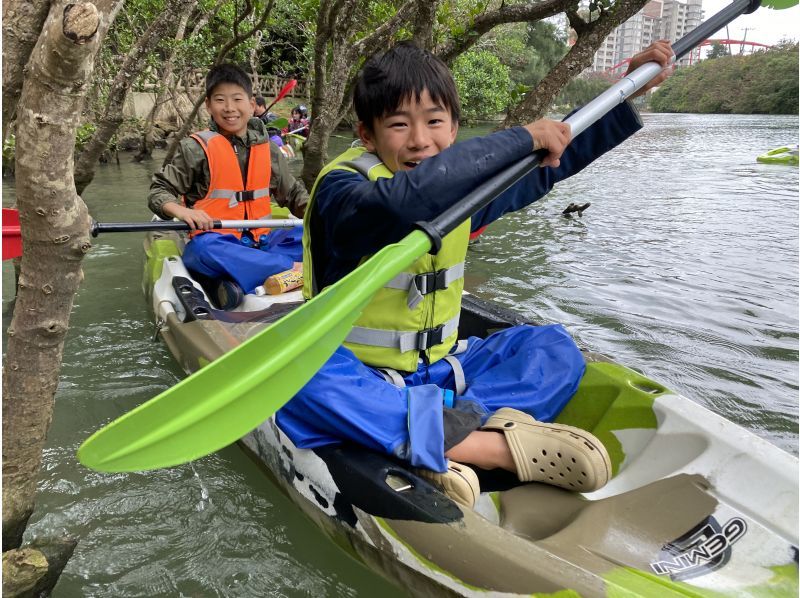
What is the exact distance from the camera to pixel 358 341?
1853 mm

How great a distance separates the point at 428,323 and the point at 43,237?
1039 mm

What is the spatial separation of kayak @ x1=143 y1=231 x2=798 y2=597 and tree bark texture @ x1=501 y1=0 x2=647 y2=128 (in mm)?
2775

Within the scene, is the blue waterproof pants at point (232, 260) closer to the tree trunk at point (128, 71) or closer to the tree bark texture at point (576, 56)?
the tree trunk at point (128, 71)

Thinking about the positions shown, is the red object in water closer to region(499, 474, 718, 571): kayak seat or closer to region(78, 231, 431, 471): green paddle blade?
region(78, 231, 431, 471): green paddle blade

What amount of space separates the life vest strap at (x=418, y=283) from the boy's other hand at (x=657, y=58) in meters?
0.81

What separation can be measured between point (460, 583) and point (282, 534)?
0.85 metres

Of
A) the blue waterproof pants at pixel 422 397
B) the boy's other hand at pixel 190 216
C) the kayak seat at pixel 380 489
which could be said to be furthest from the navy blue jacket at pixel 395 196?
the boy's other hand at pixel 190 216

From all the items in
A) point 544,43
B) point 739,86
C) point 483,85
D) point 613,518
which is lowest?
point 613,518

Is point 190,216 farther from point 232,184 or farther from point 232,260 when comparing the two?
point 232,184

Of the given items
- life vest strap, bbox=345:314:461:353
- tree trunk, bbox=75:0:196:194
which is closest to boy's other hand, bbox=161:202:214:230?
tree trunk, bbox=75:0:196:194

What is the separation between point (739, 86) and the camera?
38406mm

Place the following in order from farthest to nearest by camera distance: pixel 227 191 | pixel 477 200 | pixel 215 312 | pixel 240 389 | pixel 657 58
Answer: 1. pixel 227 191
2. pixel 215 312
3. pixel 657 58
4. pixel 477 200
5. pixel 240 389

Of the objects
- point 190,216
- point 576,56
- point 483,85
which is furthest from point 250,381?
point 483,85

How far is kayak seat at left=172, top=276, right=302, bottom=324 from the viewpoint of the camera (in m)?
2.77
